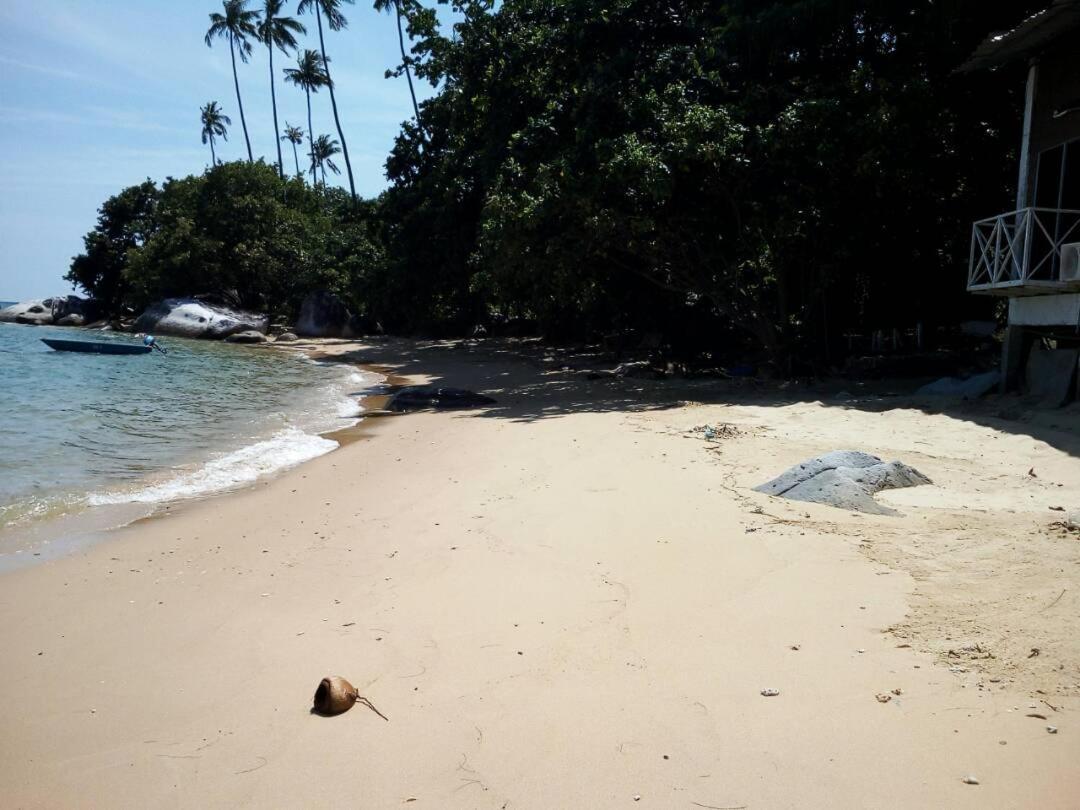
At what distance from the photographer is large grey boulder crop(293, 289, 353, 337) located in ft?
114

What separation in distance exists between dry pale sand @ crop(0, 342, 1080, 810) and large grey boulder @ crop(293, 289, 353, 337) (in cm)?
2835

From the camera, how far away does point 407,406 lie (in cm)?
1388

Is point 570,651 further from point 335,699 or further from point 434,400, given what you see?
point 434,400

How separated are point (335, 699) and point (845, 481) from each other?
4.25m

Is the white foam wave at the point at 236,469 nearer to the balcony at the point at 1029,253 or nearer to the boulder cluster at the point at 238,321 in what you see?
the balcony at the point at 1029,253

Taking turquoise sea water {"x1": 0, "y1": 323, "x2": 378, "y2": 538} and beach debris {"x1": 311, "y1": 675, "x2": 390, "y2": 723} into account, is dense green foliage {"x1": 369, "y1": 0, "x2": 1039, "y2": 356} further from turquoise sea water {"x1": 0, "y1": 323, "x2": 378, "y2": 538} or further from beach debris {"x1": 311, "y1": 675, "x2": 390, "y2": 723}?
beach debris {"x1": 311, "y1": 675, "x2": 390, "y2": 723}

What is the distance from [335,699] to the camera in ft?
11.0

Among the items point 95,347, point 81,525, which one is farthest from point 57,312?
→ point 81,525

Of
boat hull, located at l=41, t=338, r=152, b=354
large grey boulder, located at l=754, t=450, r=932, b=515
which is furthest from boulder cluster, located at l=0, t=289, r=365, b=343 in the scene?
large grey boulder, located at l=754, t=450, r=932, b=515

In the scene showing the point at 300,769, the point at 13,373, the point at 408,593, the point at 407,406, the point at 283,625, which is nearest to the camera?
the point at 300,769

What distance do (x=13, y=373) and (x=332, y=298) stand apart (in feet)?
53.5

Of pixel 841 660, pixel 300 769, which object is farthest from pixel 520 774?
pixel 841 660

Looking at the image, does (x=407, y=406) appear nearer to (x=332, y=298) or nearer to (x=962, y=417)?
(x=962, y=417)

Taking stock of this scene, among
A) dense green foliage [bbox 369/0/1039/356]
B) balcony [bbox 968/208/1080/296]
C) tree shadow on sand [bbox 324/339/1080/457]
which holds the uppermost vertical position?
dense green foliage [bbox 369/0/1039/356]
